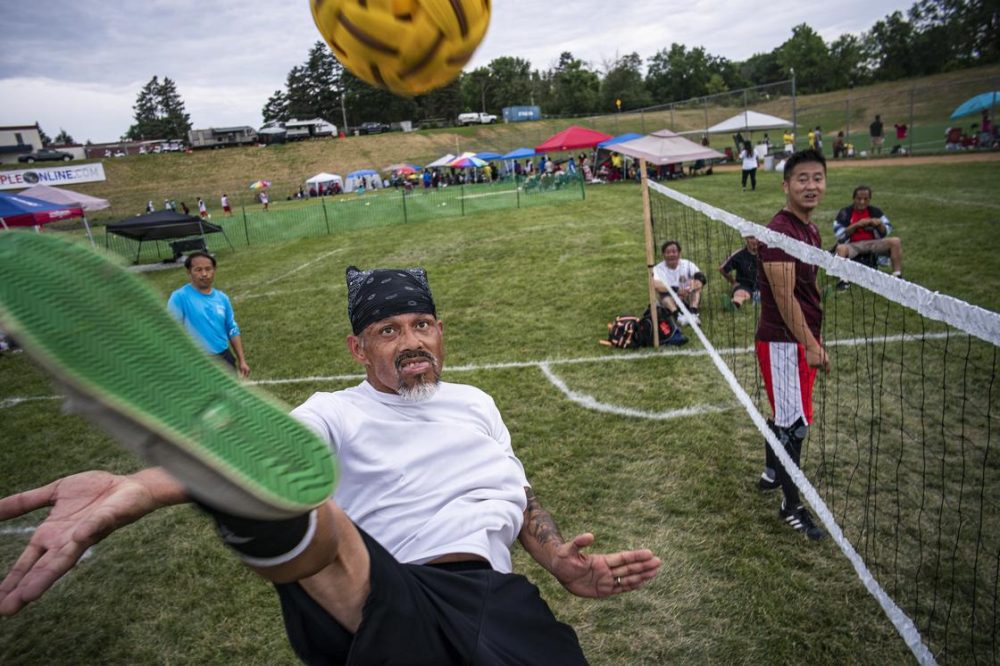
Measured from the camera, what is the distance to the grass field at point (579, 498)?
10.6ft

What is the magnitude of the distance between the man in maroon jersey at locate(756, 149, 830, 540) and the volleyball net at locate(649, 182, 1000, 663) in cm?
16

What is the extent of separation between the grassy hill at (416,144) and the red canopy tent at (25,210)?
29.1 meters

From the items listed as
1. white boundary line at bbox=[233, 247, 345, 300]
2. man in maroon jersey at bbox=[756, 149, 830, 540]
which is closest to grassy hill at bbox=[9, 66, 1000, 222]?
white boundary line at bbox=[233, 247, 345, 300]

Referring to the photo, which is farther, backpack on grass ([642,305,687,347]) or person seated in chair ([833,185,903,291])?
person seated in chair ([833,185,903,291])

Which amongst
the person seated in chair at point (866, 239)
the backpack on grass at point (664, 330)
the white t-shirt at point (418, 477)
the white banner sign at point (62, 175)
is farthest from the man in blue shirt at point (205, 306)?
the white banner sign at point (62, 175)

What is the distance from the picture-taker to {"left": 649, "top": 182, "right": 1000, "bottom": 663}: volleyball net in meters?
2.91

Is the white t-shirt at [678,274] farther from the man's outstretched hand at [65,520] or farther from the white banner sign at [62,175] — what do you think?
the white banner sign at [62,175]

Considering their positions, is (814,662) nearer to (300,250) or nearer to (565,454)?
(565,454)

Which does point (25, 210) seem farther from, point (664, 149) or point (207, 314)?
point (664, 149)

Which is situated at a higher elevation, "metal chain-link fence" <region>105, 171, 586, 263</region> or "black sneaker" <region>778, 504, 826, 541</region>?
"metal chain-link fence" <region>105, 171, 586, 263</region>

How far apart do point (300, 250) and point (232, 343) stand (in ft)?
43.2

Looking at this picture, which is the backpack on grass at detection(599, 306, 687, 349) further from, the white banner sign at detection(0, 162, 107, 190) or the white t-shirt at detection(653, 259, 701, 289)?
the white banner sign at detection(0, 162, 107, 190)

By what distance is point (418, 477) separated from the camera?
2139mm

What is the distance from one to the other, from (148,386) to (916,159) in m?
31.9
